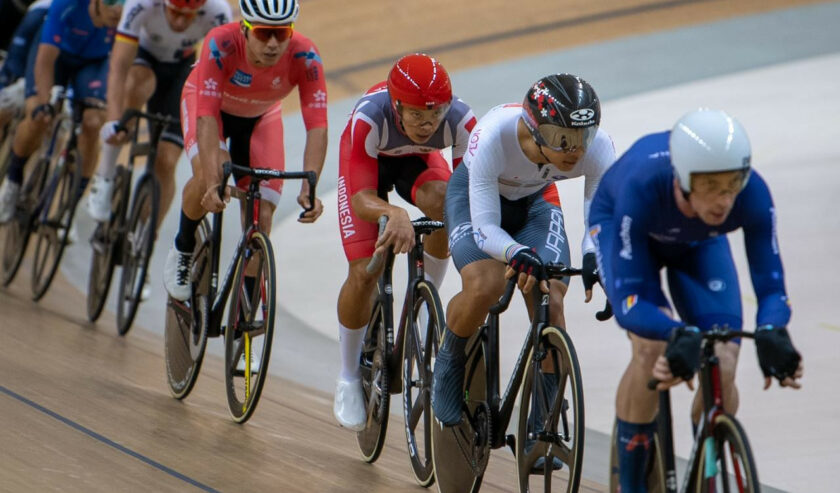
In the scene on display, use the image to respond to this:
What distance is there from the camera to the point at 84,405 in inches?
178

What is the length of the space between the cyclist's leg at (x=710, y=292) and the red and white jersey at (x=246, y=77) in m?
1.97

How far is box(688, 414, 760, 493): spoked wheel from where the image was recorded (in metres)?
2.58

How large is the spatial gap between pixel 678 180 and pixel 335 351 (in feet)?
11.8

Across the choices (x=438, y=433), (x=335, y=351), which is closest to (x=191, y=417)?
(x=438, y=433)

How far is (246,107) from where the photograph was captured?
4801 millimetres

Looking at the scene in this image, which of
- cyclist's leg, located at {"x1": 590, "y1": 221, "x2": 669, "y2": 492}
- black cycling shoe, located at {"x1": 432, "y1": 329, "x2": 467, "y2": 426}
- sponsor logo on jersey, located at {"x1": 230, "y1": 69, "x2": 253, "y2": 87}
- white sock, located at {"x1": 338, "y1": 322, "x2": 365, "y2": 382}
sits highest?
sponsor logo on jersey, located at {"x1": 230, "y1": 69, "x2": 253, "y2": 87}

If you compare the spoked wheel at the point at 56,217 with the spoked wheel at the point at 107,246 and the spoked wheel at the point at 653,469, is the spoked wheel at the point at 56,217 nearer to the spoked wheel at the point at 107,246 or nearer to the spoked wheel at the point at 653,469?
the spoked wheel at the point at 107,246

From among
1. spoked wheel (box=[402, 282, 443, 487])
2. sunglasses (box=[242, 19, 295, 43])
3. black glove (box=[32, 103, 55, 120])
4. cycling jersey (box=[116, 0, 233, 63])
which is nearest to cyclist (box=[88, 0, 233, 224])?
cycling jersey (box=[116, 0, 233, 63])

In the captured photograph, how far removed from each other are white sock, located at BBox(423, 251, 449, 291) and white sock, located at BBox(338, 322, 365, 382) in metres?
0.29

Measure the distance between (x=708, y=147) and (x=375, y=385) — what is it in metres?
1.84

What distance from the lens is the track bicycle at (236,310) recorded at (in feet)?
14.2

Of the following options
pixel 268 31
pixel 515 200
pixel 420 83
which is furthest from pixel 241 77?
pixel 515 200

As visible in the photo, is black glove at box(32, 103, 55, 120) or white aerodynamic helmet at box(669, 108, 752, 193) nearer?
white aerodynamic helmet at box(669, 108, 752, 193)

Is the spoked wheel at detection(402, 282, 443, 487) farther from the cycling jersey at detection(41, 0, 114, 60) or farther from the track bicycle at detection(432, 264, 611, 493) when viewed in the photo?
the cycling jersey at detection(41, 0, 114, 60)
